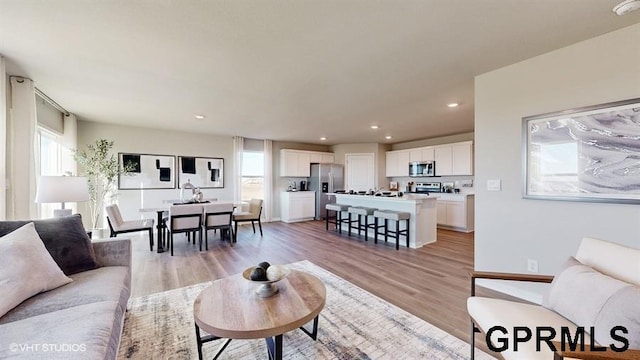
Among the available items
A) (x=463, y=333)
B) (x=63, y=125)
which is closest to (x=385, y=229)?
(x=463, y=333)

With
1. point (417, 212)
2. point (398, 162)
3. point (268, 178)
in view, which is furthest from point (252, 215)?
point (398, 162)

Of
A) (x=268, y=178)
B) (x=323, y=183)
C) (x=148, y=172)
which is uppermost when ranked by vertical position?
(x=148, y=172)

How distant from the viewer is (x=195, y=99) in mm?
3613

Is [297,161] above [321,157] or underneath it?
underneath

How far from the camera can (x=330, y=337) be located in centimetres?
190

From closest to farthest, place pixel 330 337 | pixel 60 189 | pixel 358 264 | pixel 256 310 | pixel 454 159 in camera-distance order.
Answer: pixel 256 310 < pixel 330 337 < pixel 60 189 < pixel 358 264 < pixel 454 159

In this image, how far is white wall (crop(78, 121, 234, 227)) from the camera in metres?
5.14

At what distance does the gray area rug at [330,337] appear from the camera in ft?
5.62

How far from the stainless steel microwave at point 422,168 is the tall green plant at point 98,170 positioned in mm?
6863

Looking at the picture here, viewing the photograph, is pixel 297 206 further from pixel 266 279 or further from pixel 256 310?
pixel 256 310

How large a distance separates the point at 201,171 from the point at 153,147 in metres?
1.14

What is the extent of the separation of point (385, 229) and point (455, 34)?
340 centimetres

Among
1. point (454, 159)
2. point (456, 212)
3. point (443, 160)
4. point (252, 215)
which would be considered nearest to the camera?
point (252, 215)

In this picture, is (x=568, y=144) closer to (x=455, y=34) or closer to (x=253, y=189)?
(x=455, y=34)
